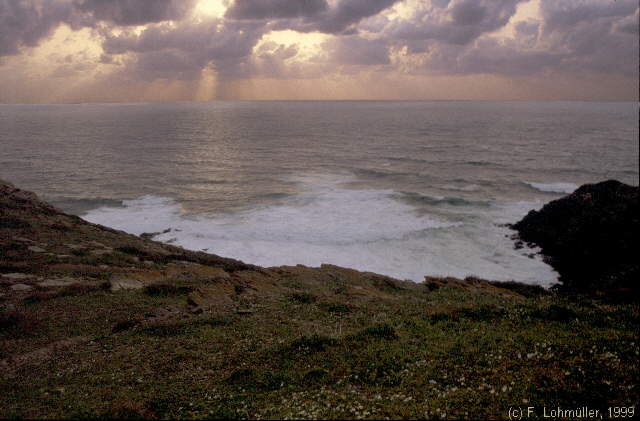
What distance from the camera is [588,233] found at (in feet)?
129

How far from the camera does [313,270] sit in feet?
89.4

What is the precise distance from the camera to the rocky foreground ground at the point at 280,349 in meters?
9.19

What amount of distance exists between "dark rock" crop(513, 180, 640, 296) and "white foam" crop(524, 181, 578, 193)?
18.5 metres

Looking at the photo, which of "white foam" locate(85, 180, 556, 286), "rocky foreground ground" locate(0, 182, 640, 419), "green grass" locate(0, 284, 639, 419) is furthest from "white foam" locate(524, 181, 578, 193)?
"green grass" locate(0, 284, 639, 419)

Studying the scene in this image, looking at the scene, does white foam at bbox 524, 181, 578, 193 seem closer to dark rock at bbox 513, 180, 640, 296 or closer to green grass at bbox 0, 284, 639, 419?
dark rock at bbox 513, 180, 640, 296

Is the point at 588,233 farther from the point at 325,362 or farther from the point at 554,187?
the point at 325,362

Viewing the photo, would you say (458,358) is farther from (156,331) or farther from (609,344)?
(156,331)

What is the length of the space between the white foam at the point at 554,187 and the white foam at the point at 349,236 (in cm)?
1411

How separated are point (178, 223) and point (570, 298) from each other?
42.2 m

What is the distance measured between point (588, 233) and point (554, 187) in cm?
3318

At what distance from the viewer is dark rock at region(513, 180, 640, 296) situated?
34094mm

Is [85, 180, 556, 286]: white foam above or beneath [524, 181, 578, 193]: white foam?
beneath

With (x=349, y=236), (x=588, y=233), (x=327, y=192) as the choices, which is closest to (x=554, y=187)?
(x=588, y=233)

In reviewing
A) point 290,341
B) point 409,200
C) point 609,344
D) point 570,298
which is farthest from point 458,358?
point 409,200
